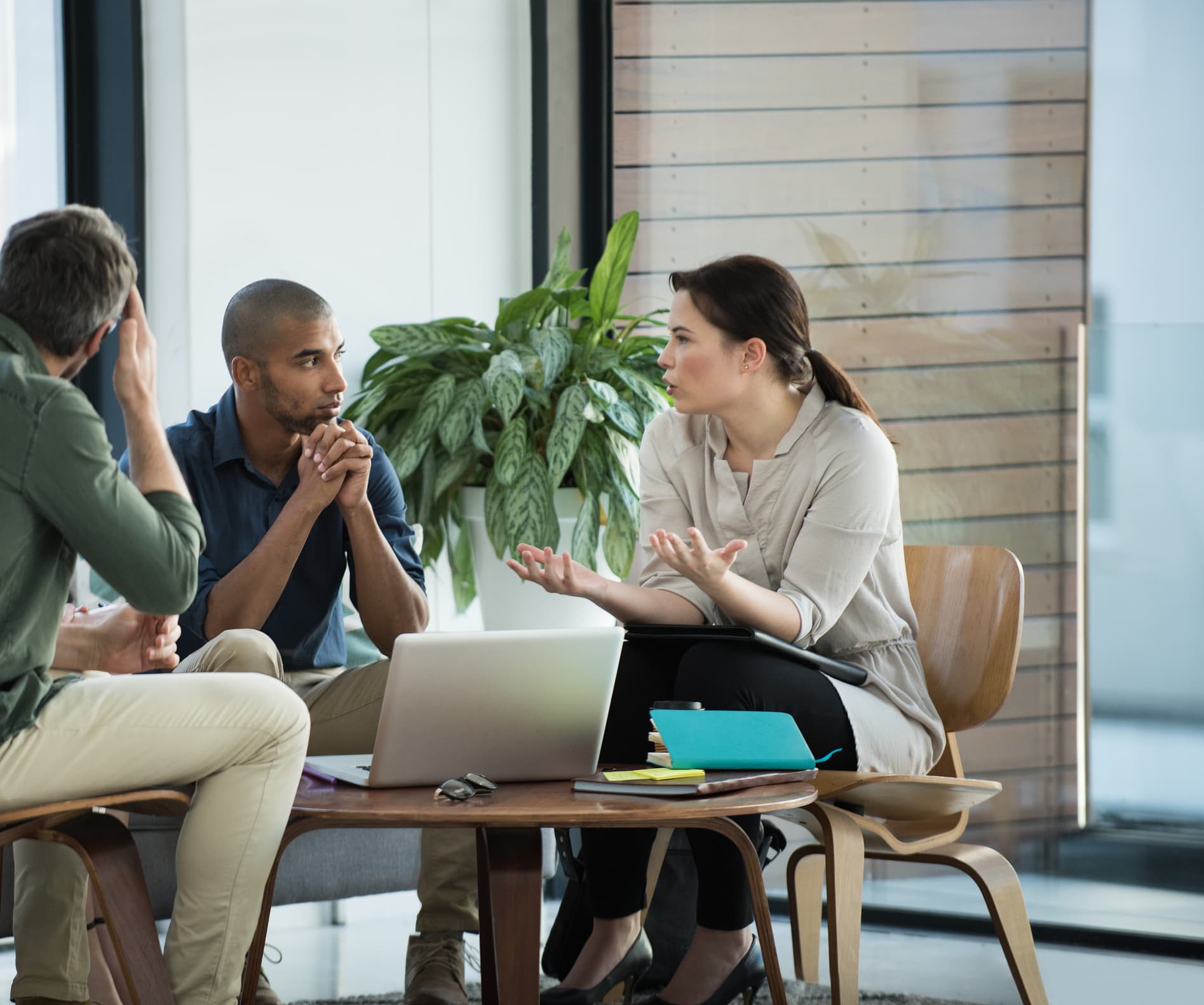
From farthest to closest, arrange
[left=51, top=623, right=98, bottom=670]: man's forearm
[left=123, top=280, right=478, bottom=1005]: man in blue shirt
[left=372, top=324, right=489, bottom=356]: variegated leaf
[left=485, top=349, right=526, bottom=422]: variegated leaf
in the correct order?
[left=372, top=324, right=489, bottom=356]: variegated leaf → [left=485, top=349, right=526, bottom=422]: variegated leaf → [left=123, top=280, right=478, bottom=1005]: man in blue shirt → [left=51, top=623, right=98, bottom=670]: man's forearm

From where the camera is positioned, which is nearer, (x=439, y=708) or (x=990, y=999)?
(x=439, y=708)

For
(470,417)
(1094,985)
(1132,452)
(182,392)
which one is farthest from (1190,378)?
(182,392)

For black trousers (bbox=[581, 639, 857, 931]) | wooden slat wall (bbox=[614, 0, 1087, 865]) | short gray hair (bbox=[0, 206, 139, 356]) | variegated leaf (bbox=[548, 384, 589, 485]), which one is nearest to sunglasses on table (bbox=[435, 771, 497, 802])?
black trousers (bbox=[581, 639, 857, 931])

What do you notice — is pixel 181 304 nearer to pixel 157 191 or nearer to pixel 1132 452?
pixel 157 191

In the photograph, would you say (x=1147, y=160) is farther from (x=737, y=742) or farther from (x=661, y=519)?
(x=737, y=742)

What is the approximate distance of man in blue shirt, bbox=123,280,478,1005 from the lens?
2.30 m

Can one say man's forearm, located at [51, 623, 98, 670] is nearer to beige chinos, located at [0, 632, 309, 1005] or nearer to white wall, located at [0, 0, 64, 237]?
beige chinos, located at [0, 632, 309, 1005]

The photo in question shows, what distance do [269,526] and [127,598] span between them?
828 mm

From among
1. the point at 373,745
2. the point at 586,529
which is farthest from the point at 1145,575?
the point at 373,745

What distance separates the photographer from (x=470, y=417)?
3.07 m

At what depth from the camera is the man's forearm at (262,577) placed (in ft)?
7.47

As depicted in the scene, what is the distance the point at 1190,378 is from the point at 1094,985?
→ 1244 millimetres

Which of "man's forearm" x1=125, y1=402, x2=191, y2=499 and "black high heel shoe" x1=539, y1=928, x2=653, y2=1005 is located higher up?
"man's forearm" x1=125, y1=402, x2=191, y2=499

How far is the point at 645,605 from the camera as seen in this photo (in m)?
2.37
